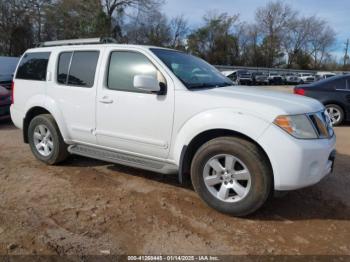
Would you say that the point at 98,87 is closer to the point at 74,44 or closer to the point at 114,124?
the point at 114,124

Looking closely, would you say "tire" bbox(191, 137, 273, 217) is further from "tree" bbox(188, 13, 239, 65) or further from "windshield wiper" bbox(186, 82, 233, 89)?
"tree" bbox(188, 13, 239, 65)

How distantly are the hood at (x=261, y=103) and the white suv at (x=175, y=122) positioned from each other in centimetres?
1

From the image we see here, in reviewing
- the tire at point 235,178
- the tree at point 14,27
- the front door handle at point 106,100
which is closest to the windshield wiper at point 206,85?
the tire at point 235,178

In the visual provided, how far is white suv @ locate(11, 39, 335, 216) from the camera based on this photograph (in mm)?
3424

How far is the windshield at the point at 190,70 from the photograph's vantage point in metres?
4.20

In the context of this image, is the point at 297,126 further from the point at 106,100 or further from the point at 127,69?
the point at 106,100

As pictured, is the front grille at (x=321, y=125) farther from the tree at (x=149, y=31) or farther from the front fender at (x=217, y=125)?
the tree at (x=149, y=31)

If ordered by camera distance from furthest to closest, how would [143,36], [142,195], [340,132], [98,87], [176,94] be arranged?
[143,36], [340,132], [98,87], [142,195], [176,94]

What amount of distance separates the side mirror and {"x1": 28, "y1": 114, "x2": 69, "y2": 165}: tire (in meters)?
1.90

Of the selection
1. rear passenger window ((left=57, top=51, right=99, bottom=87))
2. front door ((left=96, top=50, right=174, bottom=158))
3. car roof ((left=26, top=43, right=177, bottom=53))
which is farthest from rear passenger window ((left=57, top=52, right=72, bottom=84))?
front door ((left=96, top=50, right=174, bottom=158))

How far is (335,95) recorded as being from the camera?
30.9ft

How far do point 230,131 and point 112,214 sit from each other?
5.01 ft

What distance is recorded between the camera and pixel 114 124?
4.42 metres

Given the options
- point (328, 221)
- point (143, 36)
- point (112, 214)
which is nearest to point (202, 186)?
point (112, 214)
